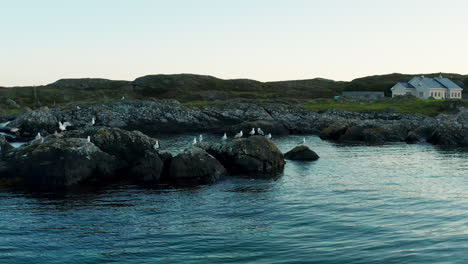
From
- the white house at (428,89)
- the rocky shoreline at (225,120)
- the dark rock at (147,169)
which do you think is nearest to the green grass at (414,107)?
the rocky shoreline at (225,120)

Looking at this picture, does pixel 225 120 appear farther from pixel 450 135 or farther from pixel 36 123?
pixel 450 135

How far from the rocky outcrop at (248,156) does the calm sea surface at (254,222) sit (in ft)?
9.62

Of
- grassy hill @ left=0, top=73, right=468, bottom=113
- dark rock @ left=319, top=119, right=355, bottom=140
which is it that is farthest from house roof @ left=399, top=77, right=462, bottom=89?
dark rock @ left=319, top=119, right=355, bottom=140

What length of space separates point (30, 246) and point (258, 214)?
10011mm

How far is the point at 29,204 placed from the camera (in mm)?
23703

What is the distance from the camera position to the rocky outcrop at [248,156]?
33781 mm

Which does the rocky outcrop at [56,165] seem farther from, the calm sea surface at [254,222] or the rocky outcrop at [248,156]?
Answer: the rocky outcrop at [248,156]

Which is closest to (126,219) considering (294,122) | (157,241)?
(157,241)

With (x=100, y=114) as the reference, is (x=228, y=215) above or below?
below

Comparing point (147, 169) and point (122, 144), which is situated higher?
point (122, 144)

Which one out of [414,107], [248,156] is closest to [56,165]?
[248,156]

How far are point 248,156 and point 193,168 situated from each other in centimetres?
520

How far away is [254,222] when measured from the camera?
2000 cm

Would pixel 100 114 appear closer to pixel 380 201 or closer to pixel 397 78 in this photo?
pixel 380 201
